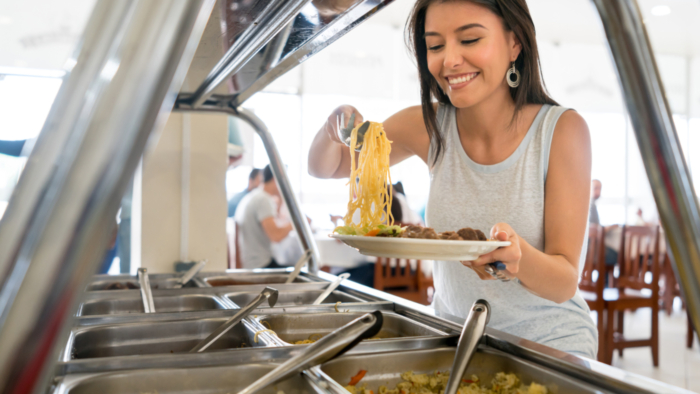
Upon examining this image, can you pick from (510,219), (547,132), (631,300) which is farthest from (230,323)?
(631,300)

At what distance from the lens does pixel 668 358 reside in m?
4.25

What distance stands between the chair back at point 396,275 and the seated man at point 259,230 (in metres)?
0.82

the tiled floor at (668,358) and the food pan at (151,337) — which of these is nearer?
the food pan at (151,337)

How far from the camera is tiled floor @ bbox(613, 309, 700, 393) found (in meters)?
3.70

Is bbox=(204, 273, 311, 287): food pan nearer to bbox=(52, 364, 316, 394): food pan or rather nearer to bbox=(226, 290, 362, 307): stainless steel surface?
bbox=(226, 290, 362, 307): stainless steel surface

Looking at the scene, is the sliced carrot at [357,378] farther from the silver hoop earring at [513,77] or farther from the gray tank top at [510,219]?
the silver hoop earring at [513,77]

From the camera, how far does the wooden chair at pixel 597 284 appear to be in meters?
3.89

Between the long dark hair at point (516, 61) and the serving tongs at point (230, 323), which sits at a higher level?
the long dark hair at point (516, 61)

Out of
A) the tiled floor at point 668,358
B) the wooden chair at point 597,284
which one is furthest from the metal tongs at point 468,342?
the wooden chair at point 597,284

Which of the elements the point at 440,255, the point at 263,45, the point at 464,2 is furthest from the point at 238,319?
the point at 464,2

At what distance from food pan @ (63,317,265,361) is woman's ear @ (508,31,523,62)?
2.88ft

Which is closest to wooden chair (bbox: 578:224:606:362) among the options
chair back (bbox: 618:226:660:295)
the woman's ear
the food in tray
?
chair back (bbox: 618:226:660:295)

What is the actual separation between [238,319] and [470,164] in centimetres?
69

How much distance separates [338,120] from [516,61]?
47cm
